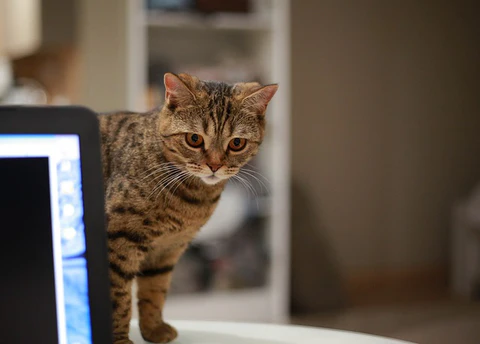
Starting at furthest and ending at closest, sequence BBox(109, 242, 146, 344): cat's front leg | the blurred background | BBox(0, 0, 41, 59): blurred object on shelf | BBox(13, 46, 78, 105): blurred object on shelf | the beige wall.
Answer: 1. the beige wall
2. BBox(13, 46, 78, 105): blurred object on shelf
3. BBox(0, 0, 41, 59): blurred object on shelf
4. the blurred background
5. BBox(109, 242, 146, 344): cat's front leg

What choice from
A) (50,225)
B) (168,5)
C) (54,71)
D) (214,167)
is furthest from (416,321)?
(50,225)

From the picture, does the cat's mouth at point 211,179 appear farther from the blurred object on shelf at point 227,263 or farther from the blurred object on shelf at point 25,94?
the blurred object on shelf at point 25,94

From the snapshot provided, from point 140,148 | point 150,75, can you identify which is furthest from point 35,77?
point 140,148

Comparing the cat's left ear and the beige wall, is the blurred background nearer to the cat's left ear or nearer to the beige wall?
the beige wall

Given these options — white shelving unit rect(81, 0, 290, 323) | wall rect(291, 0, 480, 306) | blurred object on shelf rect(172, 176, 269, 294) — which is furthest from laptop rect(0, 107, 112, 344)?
wall rect(291, 0, 480, 306)

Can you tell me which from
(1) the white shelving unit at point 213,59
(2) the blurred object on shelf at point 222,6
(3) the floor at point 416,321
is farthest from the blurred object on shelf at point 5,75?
(3) the floor at point 416,321

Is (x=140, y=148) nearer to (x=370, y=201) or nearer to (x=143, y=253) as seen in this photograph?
(x=143, y=253)

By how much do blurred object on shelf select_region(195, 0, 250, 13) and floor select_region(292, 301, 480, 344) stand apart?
1.48m

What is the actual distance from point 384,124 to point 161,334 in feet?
10.3

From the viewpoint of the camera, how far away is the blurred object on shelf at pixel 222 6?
114 inches

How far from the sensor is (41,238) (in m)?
0.53

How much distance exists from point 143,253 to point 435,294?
322 centimetres

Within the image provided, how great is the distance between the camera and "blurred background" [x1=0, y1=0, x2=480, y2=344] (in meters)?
2.92

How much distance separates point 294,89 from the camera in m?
3.62
